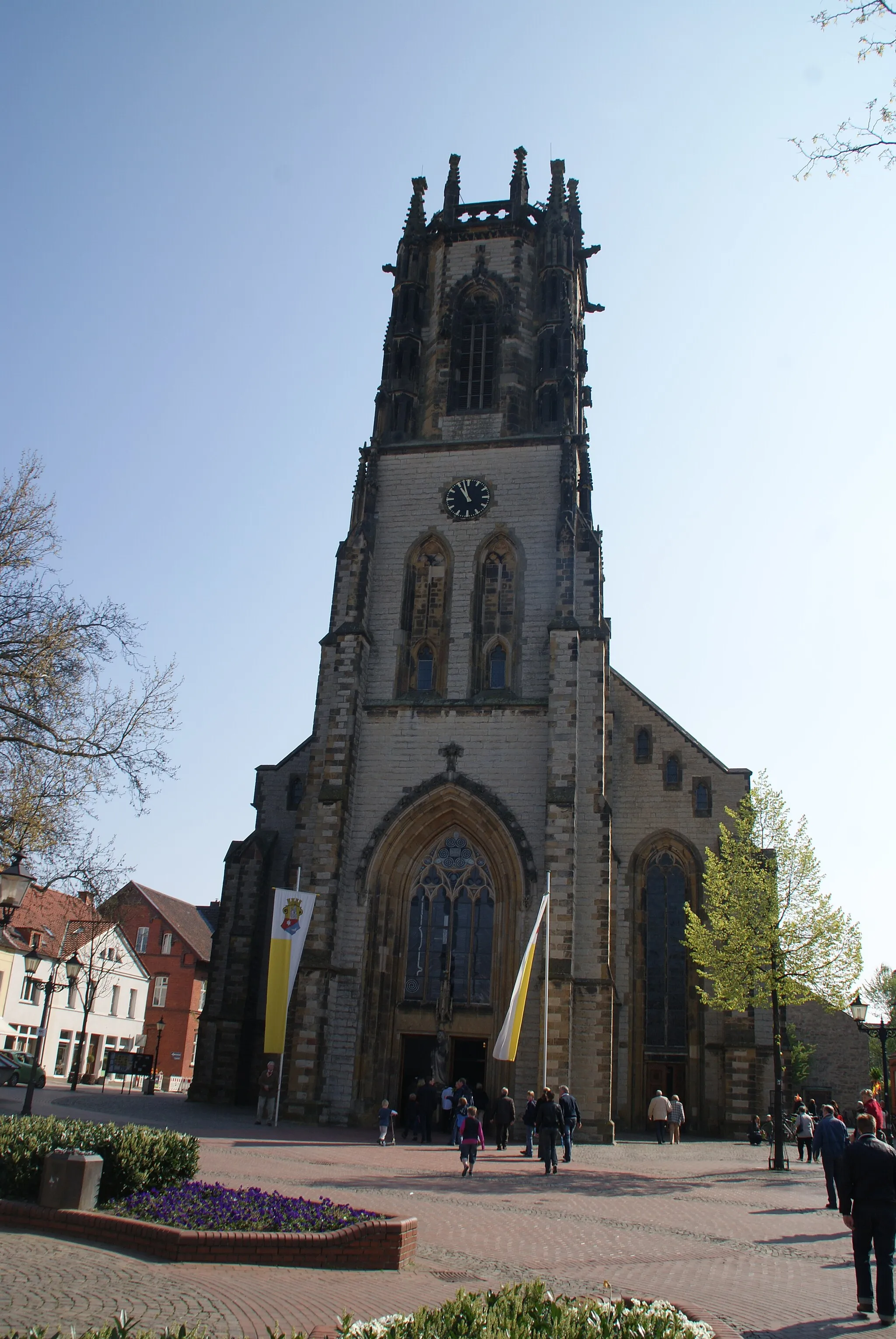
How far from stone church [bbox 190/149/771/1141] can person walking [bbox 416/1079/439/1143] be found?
2.66 metres

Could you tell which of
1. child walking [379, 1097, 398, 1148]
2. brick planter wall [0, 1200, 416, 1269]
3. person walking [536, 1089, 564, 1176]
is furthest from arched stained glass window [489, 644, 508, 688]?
brick planter wall [0, 1200, 416, 1269]

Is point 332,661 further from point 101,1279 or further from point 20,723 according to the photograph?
point 101,1279

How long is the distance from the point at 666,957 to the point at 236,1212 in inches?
938

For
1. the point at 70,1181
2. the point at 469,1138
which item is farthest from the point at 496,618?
the point at 70,1181

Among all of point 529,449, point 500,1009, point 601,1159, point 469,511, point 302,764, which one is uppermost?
point 529,449

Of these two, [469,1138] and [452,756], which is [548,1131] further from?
[452,756]

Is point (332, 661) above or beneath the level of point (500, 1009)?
above

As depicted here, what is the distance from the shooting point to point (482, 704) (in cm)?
2950

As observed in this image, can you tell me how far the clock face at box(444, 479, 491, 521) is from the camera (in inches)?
1284

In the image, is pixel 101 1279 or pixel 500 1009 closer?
pixel 101 1279

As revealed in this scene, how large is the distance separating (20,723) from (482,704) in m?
14.2

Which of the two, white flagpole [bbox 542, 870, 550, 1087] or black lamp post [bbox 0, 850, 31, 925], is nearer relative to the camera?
black lamp post [bbox 0, 850, 31, 925]

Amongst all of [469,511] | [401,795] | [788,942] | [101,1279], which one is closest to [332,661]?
[401,795]

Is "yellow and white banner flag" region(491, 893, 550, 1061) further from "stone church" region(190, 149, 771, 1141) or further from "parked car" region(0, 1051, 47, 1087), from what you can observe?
"parked car" region(0, 1051, 47, 1087)
